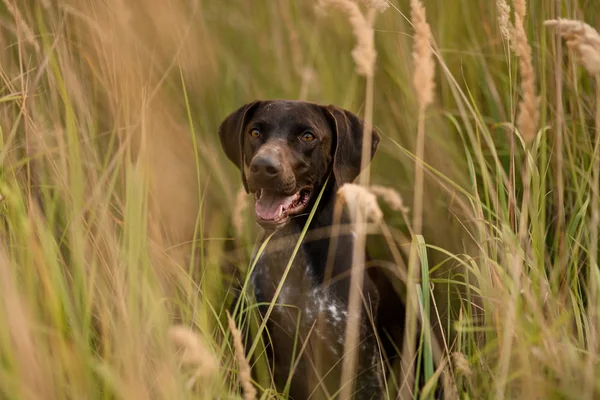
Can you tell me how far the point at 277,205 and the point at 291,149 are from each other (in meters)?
0.31

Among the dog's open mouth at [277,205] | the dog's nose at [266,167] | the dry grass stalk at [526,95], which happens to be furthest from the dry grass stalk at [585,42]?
the dog's open mouth at [277,205]

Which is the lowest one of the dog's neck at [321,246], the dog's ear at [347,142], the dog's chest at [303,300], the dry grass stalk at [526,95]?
the dog's chest at [303,300]

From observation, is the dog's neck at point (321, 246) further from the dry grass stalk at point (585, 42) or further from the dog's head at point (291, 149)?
the dry grass stalk at point (585, 42)

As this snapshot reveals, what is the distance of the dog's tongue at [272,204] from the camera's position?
3.57 m

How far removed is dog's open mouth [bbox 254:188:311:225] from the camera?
11.6 feet

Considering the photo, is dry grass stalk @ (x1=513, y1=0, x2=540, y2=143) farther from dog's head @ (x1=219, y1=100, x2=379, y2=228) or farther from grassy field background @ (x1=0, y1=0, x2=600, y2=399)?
dog's head @ (x1=219, y1=100, x2=379, y2=228)

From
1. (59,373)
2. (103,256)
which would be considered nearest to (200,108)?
(103,256)

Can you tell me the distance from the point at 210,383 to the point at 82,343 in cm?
40

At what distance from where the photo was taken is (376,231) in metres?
4.08

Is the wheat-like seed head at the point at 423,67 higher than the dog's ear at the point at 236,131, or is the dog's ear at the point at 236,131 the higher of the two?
the wheat-like seed head at the point at 423,67

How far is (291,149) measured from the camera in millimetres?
3744

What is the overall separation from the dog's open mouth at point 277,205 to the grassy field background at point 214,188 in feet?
0.50

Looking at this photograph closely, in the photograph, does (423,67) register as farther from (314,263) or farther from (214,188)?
(214,188)

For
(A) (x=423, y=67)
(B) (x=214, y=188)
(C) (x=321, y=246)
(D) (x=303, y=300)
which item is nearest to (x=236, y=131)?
(B) (x=214, y=188)
